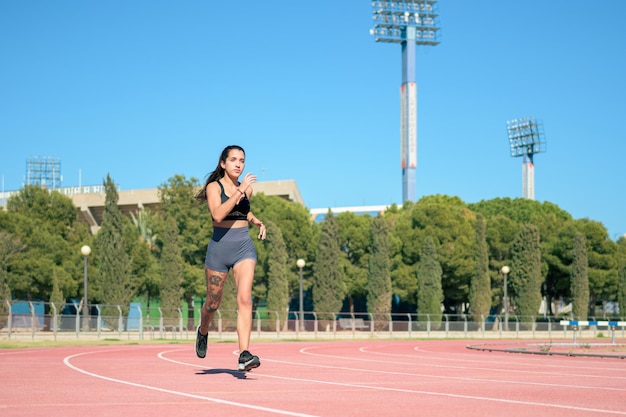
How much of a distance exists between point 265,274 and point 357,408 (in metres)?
54.2

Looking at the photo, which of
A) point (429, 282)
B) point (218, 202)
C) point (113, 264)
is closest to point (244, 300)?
point (218, 202)

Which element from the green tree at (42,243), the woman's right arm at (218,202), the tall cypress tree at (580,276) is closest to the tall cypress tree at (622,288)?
the tall cypress tree at (580,276)

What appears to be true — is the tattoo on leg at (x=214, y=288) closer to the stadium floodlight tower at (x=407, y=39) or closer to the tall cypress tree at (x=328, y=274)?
the tall cypress tree at (x=328, y=274)

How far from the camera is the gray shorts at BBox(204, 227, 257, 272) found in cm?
995

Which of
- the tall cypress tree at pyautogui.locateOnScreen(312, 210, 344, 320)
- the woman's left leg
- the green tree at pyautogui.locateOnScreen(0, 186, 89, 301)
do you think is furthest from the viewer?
the tall cypress tree at pyautogui.locateOnScreen(312, 210, 344, 320)

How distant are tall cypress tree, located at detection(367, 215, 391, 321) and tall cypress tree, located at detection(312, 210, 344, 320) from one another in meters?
2.05

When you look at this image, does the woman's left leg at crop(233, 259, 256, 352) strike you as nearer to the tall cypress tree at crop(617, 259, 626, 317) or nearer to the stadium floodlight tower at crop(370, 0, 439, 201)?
the tall cypress tree at crop(617, 259, 626, 317)

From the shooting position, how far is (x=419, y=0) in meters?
116

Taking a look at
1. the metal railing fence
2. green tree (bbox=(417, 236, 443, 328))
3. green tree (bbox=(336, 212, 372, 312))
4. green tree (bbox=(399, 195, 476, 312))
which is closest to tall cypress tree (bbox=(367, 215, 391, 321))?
green tree (bbox=(417, 236, 443, 328))

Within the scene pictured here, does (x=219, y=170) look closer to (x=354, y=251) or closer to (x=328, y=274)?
(x=328, y=274)

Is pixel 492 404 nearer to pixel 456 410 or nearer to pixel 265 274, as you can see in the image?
pixel 456 410

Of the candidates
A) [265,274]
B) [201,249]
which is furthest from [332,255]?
[201,249]

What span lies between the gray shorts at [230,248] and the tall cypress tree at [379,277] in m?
50.3

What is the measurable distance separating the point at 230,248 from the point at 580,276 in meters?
58.1
